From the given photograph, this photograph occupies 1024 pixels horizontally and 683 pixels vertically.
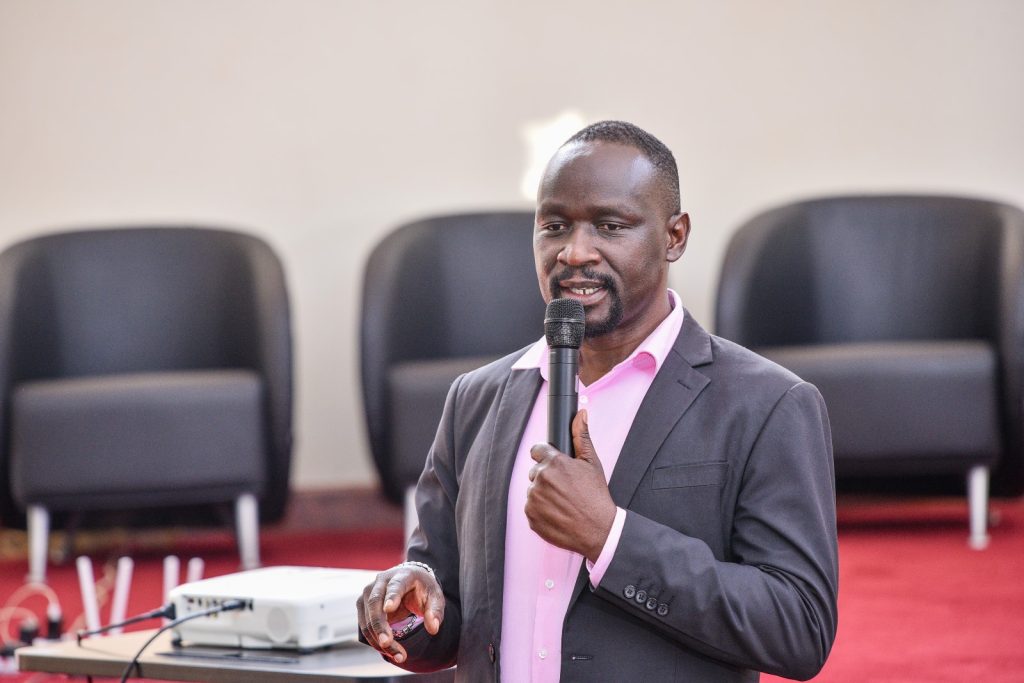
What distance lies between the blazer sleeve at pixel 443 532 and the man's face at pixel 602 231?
250 mm

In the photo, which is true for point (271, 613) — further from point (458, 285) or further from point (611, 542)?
point (458, 285)

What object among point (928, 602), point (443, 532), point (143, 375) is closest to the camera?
point (443, 532)

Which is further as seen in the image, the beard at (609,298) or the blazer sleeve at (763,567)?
the beard at (609,298)

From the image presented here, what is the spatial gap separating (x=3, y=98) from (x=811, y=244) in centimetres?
263

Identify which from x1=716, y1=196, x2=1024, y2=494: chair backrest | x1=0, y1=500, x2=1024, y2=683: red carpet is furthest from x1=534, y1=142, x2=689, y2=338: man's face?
x1=716, y1=196, x2=1024, y2=494: chair backrest

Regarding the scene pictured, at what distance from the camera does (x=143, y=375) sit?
147 inches

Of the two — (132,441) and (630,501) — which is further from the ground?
(630,501)

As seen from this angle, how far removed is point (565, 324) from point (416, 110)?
340cm

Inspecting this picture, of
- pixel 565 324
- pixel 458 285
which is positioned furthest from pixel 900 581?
pixel 565 324

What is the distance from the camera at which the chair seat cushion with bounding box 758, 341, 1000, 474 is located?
11.4ft

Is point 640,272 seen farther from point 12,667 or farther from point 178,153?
point 178,153

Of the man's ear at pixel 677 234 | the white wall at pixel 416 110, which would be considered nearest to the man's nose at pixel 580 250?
the man's ear at pixel 677 234

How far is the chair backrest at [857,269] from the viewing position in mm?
3943

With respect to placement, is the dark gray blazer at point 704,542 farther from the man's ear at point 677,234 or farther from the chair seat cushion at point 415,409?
the chair seat cushion at point 415,409
